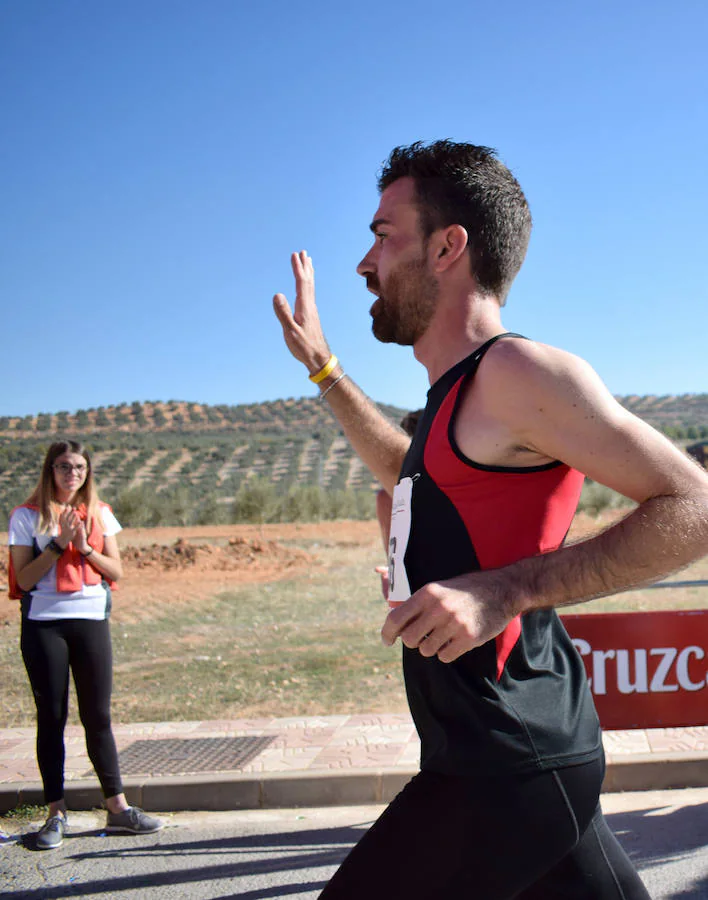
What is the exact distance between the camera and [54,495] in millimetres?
5371

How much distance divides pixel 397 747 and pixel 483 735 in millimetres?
4721

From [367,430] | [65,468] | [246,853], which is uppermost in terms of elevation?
[65,468]

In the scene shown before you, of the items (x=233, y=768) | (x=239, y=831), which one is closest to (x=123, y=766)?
(x=233, y=768)

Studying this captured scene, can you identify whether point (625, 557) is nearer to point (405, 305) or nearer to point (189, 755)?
point (405, 305)

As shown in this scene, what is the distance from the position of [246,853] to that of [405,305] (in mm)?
3739

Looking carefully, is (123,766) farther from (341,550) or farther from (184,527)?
(184,527)

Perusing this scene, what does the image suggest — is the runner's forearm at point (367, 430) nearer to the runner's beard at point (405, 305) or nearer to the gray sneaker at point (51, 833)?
the runner's beard at point (405, 305)

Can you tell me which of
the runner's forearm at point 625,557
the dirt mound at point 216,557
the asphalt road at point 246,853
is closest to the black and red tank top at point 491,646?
the runner's forearm at point 625,557

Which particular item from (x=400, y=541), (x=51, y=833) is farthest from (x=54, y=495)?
(x=400, y=541)

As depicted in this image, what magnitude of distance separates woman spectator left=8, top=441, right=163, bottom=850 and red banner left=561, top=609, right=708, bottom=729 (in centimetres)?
259

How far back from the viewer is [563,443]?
1584mm

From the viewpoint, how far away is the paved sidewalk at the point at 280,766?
5484mm

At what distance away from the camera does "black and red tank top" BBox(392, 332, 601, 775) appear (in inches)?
64.6

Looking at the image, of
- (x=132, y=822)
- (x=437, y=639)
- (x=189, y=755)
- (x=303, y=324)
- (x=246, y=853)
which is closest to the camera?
(x=437, y=639)
